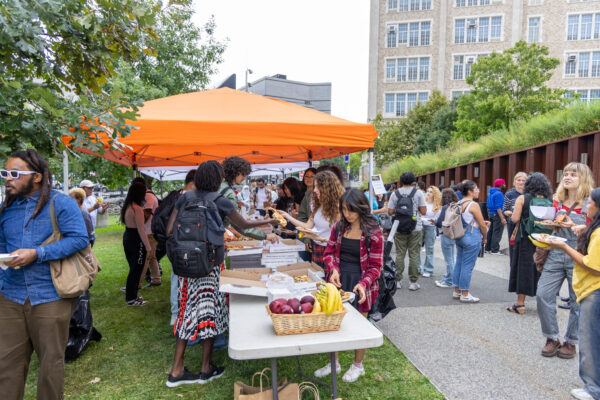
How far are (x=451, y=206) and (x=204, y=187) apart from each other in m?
4.25

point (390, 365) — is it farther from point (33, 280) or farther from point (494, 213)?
point (494, 213)

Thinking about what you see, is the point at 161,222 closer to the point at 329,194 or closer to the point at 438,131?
the point at 329,194

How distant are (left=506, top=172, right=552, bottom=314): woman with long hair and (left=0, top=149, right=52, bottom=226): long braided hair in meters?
5.00

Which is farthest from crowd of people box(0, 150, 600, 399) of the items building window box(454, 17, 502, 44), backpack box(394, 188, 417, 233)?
building window box(454, 17, 502, 44)

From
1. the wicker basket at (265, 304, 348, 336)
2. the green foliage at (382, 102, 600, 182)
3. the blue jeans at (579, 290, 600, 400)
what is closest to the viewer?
the wicker basket at (265, 304, 348, 336)

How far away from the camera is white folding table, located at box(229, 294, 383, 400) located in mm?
2068

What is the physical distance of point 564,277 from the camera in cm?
390

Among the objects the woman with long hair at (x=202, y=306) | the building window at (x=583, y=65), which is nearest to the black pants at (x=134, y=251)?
the woman with long hair at (x=202, y=306)

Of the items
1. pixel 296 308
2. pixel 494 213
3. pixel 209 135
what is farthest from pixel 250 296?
pixel 494 213

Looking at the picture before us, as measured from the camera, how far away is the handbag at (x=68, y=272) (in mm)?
2543

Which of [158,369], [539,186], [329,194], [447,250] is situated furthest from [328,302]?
[447,250]

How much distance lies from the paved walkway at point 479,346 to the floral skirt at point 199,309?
2076mm

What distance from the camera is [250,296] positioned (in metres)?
3.01

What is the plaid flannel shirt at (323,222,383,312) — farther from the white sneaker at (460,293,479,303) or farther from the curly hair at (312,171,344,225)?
the white sneaker at (460,293,479,303)
